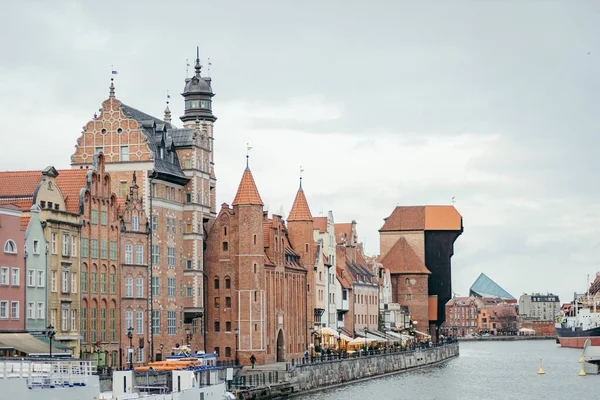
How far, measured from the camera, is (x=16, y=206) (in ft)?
250

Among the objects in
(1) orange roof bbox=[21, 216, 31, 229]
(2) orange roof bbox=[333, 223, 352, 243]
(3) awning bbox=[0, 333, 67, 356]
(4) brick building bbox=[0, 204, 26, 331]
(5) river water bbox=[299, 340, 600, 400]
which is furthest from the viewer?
(2) orange roof bbox=[333, 223, 352, 243]

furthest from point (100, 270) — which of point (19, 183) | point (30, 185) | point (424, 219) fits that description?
point (424, 219)

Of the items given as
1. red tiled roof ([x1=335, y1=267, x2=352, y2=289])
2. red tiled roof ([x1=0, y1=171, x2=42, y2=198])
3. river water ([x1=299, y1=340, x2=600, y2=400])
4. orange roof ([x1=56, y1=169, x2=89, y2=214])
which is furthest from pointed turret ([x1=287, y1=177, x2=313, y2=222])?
red tiled roof ([x1=0, y1=171, x2=42, y2=198])

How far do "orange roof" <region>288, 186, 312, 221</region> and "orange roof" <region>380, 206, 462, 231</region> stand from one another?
62.2 meters

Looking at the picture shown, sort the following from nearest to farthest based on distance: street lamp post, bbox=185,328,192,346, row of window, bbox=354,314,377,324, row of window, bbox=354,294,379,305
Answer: street lamp post, bbox=185,328,192,346 < row of window, bbox=354,314,377,324 < row of window, bbox=354,294,379,305

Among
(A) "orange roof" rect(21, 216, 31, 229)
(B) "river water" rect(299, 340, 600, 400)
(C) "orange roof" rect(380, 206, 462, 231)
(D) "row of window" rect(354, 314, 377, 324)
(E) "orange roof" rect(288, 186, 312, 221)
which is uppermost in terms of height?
(C) "orange roof" rect(380, 206, 462, 231)

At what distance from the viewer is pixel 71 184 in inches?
3374

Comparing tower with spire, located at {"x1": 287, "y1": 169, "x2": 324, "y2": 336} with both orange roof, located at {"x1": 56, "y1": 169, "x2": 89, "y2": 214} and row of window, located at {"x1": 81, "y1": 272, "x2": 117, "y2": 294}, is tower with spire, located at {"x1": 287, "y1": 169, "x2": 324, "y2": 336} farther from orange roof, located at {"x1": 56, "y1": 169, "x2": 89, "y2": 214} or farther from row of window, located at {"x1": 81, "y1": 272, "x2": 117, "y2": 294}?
orange roof, located at {"x1": 56, "y1": 169, "x2": 89, "y2": 214}

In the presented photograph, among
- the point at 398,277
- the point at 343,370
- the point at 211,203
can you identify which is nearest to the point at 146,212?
the point at 211,203

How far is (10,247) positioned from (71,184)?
11.4m

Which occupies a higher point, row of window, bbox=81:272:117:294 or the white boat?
row of window, bbox=81:272:117:294

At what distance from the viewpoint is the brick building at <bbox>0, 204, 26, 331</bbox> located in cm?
7444

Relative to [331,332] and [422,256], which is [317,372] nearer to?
[331,332]

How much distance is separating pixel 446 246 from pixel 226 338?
80.8 m
